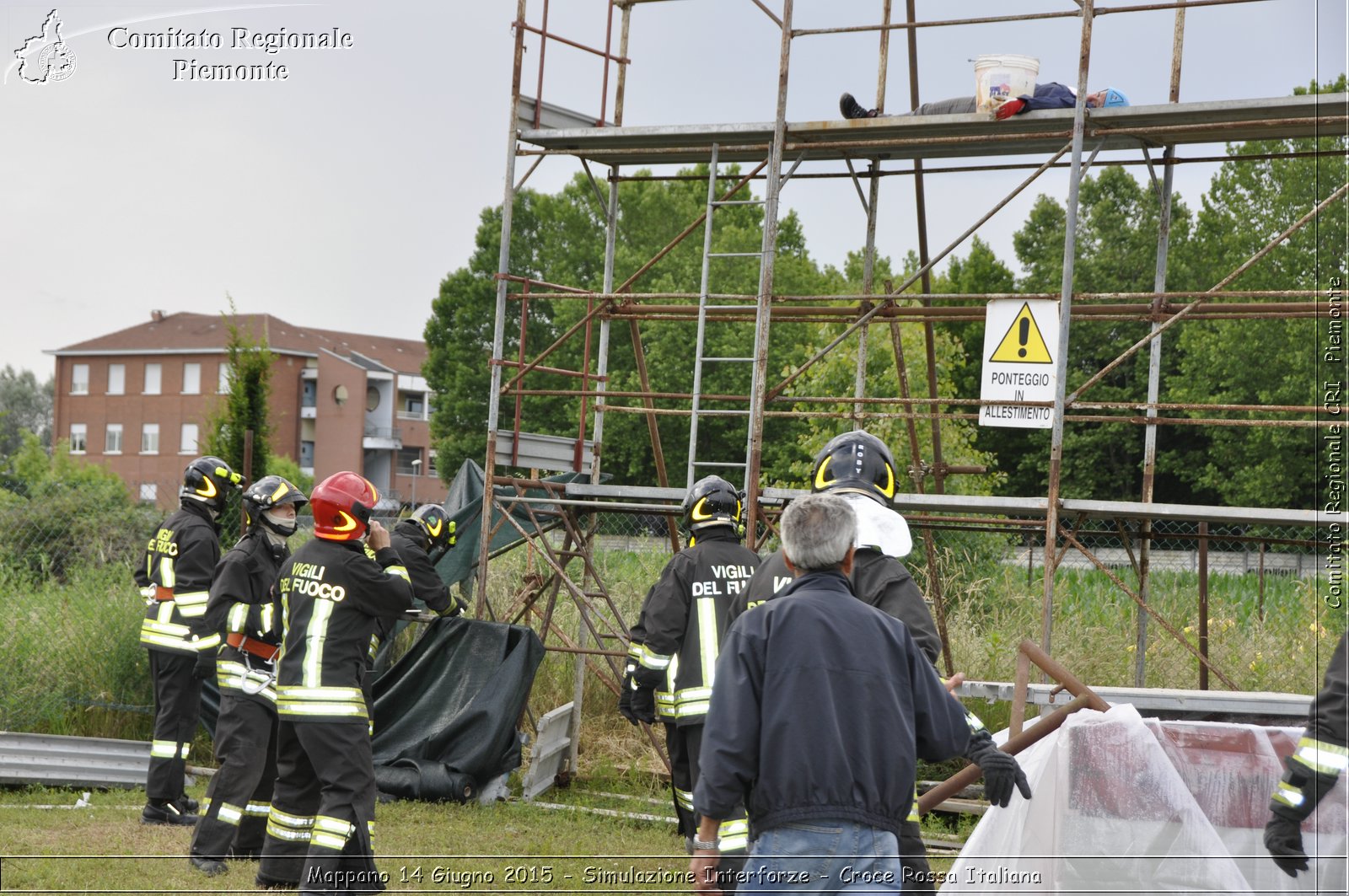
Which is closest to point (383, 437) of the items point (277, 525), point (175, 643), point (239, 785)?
point (175, 643)

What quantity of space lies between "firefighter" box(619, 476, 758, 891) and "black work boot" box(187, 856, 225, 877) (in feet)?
7.93

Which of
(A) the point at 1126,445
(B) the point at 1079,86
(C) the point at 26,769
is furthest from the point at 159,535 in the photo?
(A) the point at 1126,445

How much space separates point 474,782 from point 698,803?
6025 mm

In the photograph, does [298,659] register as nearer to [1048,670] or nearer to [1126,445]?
[1048,670]

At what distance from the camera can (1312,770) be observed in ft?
14.6

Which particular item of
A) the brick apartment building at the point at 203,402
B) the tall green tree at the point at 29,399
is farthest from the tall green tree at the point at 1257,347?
the tall green tree at the point at 29,399

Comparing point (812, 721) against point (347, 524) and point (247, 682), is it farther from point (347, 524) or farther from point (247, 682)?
point (247, 682)

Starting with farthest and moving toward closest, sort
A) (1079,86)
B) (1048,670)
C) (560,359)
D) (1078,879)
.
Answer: (560,359) < (1079,86) < (1078,879) < (1048,670)

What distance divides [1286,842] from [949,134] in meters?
5.70

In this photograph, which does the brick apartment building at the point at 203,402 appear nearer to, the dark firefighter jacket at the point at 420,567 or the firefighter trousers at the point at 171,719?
the dark firefighter jacket at the point at 420,567

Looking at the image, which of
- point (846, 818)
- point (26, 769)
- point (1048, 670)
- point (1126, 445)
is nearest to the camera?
point (846, 818)

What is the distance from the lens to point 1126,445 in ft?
116

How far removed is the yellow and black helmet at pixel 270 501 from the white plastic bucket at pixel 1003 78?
510 centimetres

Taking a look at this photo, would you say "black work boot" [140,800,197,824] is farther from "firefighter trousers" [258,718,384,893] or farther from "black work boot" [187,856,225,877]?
"firefighter trousers" [258,718,384,893]
